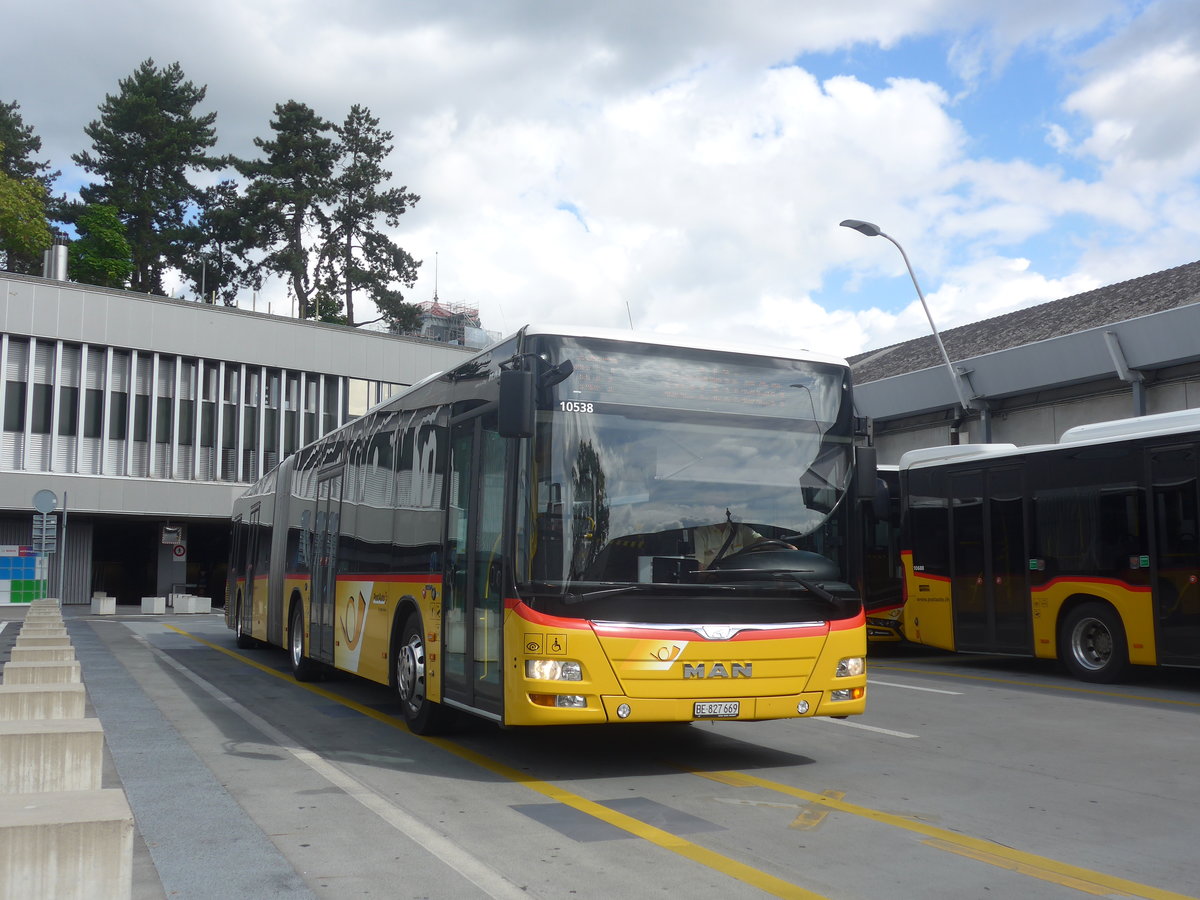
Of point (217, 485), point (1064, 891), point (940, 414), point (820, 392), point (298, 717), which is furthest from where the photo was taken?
point (217, 485)

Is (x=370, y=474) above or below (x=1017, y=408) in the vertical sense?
below

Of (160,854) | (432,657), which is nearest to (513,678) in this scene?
(432,657)

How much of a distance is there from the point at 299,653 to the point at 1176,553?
1054cm

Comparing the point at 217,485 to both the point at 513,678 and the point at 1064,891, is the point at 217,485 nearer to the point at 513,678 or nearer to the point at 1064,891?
the point at 513,678

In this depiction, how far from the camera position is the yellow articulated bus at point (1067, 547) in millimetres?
13641

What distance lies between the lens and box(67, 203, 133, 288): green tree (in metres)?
60.1

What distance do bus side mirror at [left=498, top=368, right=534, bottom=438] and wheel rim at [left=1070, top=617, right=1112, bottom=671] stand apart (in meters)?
9.75

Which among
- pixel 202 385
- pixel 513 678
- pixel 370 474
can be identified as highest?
pixel 202 385

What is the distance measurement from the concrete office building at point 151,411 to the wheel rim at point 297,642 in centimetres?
2889

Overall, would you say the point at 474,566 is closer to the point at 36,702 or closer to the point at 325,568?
the point at 36,702

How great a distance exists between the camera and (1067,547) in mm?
15086

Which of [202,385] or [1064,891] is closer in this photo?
[1064,891]

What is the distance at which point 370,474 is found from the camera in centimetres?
1237

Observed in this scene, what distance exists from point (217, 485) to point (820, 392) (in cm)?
4238
